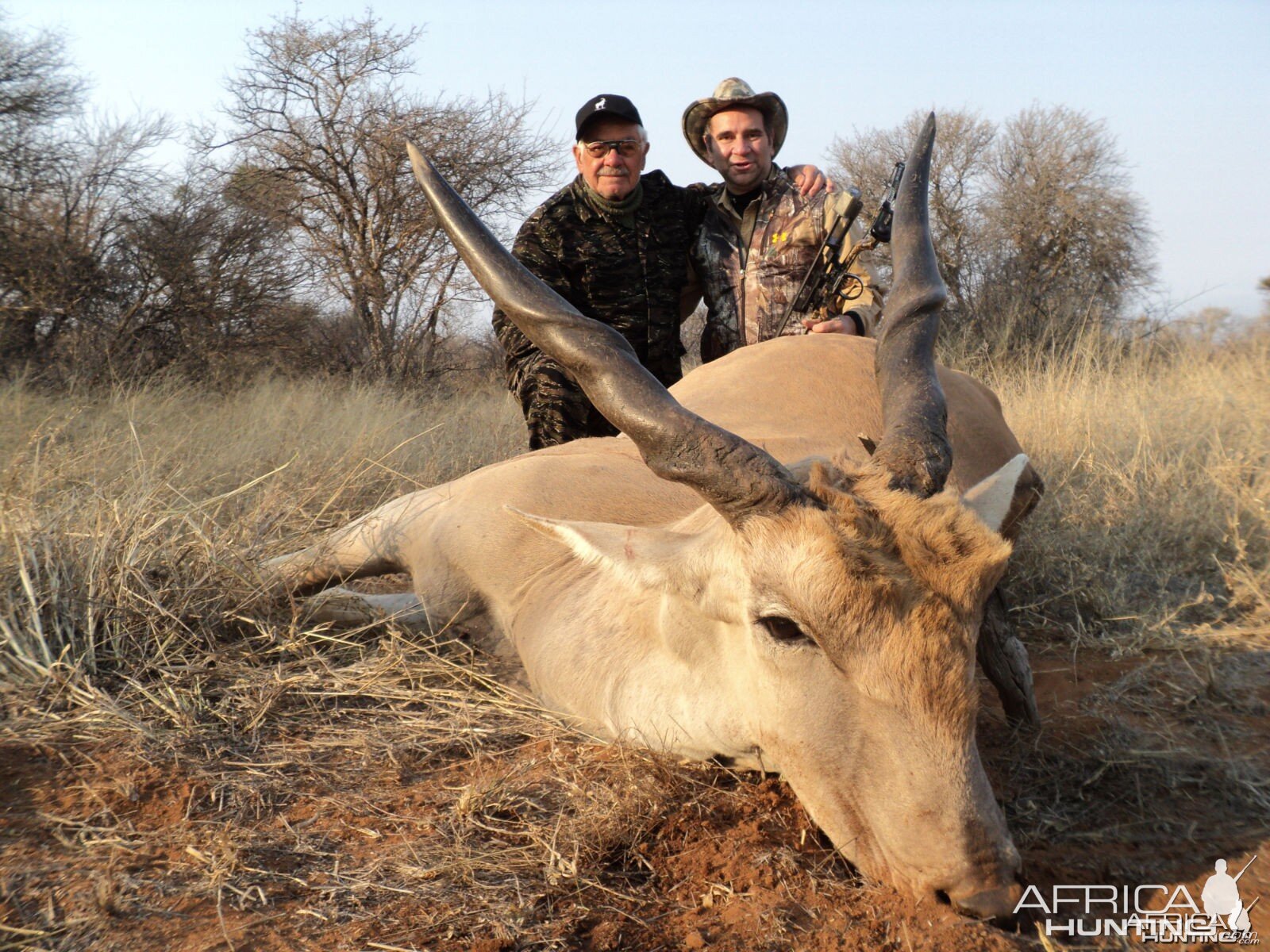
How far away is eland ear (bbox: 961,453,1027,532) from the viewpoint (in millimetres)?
2547

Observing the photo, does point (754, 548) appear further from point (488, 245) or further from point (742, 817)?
point (488, 245)

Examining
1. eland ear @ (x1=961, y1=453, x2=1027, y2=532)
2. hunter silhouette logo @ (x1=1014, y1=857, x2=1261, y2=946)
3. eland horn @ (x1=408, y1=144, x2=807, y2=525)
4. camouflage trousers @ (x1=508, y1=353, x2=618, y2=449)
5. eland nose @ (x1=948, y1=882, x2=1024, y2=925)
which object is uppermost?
eland horn @ (x1=408, y1=144, x2=807, y2=525)

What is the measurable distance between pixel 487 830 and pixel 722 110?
4418mm

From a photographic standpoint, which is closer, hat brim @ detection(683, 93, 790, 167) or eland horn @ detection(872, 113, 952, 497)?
eland horn @ detection(872, 113, 952, 497)

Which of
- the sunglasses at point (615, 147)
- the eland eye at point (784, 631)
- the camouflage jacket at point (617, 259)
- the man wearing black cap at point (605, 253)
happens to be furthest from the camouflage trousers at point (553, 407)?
the eland eye at point (784, 631)

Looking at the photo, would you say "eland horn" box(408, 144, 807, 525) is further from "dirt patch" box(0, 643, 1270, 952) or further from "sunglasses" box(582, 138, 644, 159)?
"sunglasses" box(582, 138, 644, 159)

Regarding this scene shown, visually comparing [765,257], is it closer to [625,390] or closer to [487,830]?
[625,390]

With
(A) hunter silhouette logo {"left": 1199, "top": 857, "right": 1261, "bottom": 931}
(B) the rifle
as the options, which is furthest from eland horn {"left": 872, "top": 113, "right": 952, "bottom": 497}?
(B) the rifle

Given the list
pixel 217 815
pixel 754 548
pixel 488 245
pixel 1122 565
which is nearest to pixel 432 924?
pixel 217 815

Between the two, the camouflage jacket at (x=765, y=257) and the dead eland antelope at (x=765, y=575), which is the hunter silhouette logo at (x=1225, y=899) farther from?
the camouflage jacket at (x=765, y=257)

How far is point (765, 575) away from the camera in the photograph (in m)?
2.19

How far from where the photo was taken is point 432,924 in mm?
1915

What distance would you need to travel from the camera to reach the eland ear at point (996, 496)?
8.36 feet

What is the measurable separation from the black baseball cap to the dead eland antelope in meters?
2.05
